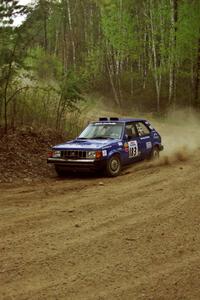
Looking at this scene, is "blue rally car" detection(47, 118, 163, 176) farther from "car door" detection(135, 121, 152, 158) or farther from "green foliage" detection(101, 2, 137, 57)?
"green foliage" detection(101, 2, 137, 57)

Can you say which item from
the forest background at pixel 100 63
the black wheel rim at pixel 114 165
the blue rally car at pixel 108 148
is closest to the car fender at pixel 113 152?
the blue rally car at pixel 108 148

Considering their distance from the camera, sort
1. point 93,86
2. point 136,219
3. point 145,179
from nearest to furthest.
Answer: point 136,219, point 145,179, point 93,86

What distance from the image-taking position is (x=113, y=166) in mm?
12141

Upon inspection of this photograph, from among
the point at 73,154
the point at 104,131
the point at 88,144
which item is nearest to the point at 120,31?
the point at 104,131

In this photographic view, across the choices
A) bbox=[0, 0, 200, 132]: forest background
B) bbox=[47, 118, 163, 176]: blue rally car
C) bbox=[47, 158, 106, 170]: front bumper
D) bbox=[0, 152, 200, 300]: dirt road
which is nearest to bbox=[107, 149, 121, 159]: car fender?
bbox=[47, 118, 163, 176]: blue rally car

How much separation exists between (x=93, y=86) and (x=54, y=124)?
26922 millimetres

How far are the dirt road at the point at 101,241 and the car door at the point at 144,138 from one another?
2918mm

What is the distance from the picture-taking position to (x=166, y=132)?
24.0 metres

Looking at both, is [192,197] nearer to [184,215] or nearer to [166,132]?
[184,215]

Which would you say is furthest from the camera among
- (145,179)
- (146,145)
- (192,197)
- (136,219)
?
(146,145)

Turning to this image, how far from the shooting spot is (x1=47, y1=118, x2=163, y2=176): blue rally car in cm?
1180

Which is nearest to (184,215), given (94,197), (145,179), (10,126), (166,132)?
(94,197)

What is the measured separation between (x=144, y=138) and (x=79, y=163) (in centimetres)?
293

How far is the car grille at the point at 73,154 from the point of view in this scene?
1185cm
